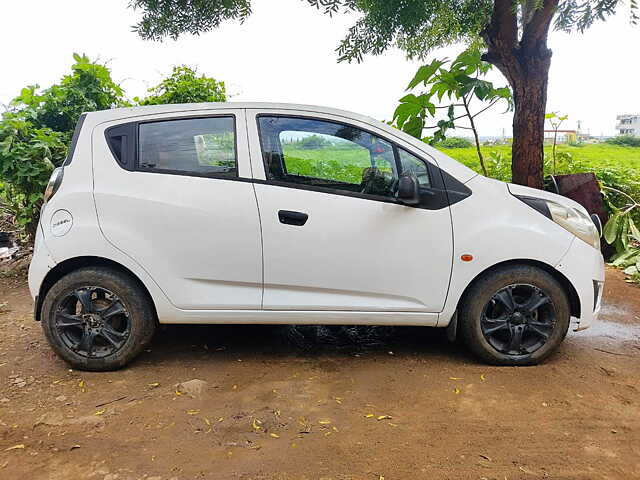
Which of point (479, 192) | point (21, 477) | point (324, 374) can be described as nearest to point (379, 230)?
point (479, 192)

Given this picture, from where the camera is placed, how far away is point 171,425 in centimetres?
286

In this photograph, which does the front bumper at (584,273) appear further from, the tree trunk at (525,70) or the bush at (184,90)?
the bush at (184,90)

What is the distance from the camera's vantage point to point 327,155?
11.6ft

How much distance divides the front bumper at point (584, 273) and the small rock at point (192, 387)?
2.44 meters

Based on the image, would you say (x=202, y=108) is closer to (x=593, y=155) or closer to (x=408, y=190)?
(x=408, y=190)

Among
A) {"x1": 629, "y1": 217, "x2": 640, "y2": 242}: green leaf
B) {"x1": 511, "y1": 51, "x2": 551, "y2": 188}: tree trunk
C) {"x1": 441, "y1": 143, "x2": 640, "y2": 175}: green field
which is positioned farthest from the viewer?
{"x1": 441, "y1": 143, "x2": 640, "y2": 175}: green field

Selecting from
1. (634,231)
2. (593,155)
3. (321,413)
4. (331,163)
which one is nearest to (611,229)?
(634,231)

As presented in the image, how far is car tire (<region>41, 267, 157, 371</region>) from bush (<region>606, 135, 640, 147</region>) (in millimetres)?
9291

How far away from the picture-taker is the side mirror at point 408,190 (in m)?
3.31

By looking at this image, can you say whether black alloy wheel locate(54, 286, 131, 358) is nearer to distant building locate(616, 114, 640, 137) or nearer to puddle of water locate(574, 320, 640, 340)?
puddle of water locate(574, 320, 640, 340)

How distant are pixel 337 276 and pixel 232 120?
4.08 feet

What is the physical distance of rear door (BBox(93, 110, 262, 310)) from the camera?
133 inches

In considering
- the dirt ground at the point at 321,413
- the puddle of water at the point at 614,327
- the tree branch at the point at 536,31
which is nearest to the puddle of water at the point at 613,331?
the puddle of water at the point at 614,327

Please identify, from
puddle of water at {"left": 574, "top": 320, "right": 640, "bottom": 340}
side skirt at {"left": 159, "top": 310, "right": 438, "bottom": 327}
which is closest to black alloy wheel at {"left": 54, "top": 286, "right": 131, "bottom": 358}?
side skirt at {"left": 159, "top": 310, "right": 438, "bottom": 327}
